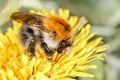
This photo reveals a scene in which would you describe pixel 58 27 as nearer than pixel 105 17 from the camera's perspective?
Yes

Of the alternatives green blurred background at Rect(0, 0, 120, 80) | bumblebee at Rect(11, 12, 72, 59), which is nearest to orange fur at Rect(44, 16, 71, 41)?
bumblebee at Rect(11, 12, 72, 59)

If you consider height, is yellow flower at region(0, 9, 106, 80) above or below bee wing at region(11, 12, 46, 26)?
below

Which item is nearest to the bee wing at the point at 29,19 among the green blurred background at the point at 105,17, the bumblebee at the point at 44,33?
the bumblebee at the point at 44,33

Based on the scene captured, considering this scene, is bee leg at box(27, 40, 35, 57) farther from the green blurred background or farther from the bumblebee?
the green blurred background

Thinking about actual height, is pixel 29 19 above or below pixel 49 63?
above

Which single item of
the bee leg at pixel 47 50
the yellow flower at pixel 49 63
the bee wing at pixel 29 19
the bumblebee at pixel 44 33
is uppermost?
the bee wing at pixel 29 19

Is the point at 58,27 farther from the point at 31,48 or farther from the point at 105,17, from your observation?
the point at 105,17

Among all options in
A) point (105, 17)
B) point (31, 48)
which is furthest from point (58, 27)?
point (105, 17)

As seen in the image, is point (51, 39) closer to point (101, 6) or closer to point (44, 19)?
point (44, 19)

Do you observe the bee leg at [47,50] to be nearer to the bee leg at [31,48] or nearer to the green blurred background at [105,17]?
the bee leg at [31,48]

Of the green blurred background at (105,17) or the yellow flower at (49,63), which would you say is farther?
the green blurred background at (105,17)

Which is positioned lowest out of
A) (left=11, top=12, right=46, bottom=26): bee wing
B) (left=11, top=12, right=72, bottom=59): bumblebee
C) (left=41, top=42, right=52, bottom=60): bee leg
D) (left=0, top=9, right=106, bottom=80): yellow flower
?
(left=0, top=9, right=106, bottom=80): yellow flower
